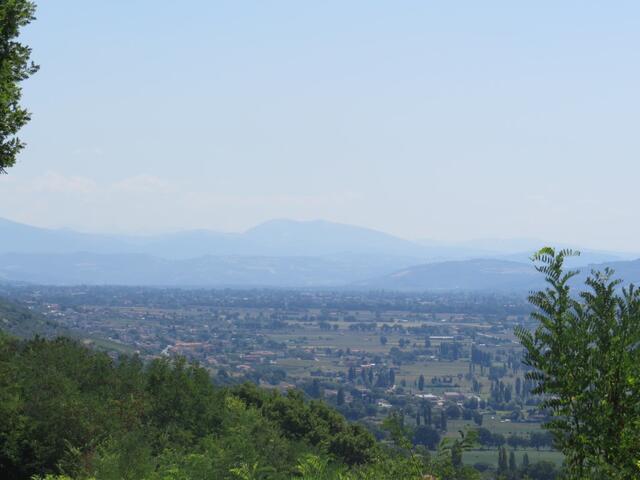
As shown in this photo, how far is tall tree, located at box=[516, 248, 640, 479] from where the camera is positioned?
30.6ft

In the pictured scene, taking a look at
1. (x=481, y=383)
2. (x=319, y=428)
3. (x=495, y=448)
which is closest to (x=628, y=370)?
(x=319, y=428)

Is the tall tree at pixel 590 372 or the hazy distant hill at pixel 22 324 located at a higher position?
the tall tree at pixel 590 372

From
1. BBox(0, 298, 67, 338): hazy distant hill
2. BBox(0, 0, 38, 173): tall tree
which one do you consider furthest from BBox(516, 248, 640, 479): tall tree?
BBox(0, 298, 67, 338): hazy distant hill

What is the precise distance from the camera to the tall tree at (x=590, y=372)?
931cm

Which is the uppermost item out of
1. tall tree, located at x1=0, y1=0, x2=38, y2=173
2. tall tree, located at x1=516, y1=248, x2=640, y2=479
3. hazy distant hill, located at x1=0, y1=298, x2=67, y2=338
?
tall tree, located at x1=0, y1=0, x2=38, y2=173

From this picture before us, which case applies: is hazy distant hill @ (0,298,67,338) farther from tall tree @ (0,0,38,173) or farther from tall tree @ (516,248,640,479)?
tall tree @ (516,248,640,479)

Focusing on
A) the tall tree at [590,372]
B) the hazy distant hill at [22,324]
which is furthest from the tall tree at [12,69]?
the hazy distant hill at [22,324]

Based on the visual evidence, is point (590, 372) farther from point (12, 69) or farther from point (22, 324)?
point (22, 324)

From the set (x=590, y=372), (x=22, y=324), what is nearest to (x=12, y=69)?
(x=590, y=372)

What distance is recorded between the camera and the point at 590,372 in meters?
9.64

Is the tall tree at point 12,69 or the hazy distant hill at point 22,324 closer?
the tall tree at point 12,69

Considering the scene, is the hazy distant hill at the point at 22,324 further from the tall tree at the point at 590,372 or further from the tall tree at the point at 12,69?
the tall tree at the point at 590,372

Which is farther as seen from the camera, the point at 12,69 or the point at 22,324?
the point at 22,324

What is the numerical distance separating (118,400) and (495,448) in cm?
8585
